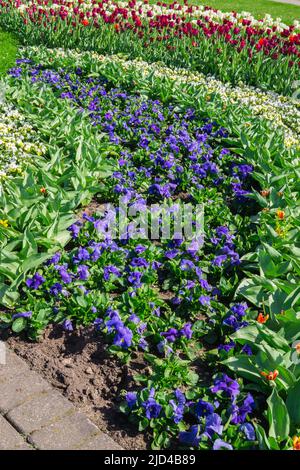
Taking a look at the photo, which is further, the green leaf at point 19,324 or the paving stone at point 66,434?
the green leaf at point 19,324

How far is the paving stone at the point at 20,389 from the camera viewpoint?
9.45ft

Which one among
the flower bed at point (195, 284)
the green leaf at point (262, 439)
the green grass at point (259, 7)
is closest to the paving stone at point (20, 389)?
the flower bed at point (195, 284)

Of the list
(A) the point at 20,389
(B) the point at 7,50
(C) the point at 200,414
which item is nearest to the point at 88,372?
(A) the point at 20,389

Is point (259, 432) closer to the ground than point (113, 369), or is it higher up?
higher up

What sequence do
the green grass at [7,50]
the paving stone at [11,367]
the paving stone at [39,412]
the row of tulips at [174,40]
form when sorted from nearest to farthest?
the paving stone at [39,412] → the paving stone at [11,367] → the green grass at [7,50] → the row of tulips at [174,40]

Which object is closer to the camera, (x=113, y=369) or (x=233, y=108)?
(x=113, y=369)

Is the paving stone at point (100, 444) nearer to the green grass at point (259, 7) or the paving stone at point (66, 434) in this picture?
the paving stone at point (66, 434)

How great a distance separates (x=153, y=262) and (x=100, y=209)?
3.18 feet

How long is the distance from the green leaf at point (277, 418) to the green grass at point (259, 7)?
43.7ft

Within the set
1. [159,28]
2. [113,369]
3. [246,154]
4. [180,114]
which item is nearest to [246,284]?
[113,369]

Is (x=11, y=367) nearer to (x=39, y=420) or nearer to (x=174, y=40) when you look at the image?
(x=39, y=420)

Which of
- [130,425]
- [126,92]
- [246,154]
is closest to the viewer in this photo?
[130,425]

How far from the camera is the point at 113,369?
3148 mm

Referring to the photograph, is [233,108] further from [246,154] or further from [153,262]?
[153,262]
